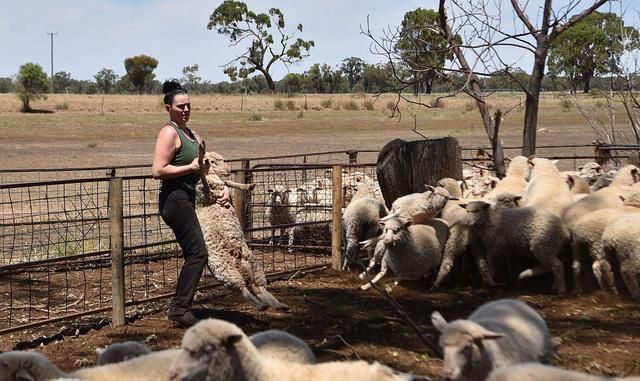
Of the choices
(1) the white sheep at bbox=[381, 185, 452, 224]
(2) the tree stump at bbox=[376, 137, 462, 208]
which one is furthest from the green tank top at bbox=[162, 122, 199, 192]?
(2) the tree stump at bbox=[376, 137, 462, 208]

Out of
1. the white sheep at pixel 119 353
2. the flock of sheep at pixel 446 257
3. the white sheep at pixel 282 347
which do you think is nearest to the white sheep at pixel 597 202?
the flock of sheep at pixel 446 257

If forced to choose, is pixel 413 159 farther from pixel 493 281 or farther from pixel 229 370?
pixel 229 370

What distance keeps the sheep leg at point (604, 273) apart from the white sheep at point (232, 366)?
4324mm

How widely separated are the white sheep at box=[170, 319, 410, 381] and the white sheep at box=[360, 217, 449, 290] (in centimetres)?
443

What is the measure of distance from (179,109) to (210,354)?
10.6 ft

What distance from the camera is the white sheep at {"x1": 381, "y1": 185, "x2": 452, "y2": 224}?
905 cm

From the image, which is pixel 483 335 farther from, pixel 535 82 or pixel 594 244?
pixel 535 82

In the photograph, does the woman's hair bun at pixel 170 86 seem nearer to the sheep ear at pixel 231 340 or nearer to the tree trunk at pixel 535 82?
the sheep ear at pixel 231 340

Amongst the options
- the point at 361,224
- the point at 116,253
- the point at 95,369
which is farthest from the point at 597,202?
the point at 95,369

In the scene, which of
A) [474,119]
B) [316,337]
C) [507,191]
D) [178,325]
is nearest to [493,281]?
[507,191]

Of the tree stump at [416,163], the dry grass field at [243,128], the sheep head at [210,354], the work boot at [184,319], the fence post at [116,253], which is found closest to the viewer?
the sheep head at [210,354]

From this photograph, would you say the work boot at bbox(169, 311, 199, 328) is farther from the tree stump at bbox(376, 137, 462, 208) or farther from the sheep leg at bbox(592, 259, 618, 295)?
the sheep leg at bbox(592, 259, 618, 295)

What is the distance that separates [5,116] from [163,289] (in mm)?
34374

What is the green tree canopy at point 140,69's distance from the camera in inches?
3388
